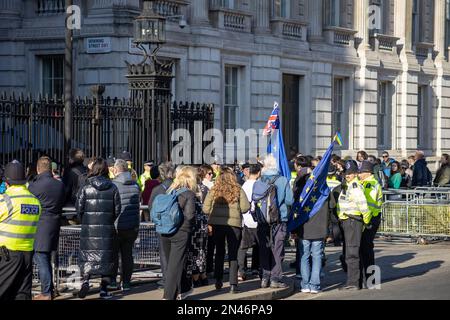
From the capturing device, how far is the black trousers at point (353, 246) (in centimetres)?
1680

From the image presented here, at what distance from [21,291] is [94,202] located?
254 cm

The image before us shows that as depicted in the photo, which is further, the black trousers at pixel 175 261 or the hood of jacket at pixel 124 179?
the hood of jacket at pixel 124 179

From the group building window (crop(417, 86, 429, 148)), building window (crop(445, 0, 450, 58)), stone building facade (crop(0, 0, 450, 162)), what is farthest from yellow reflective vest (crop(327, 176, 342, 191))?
building window (crop(445, 0, 450, 58))

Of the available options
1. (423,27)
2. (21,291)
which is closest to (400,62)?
(423,27)

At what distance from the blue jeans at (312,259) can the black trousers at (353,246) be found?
0.40 meters

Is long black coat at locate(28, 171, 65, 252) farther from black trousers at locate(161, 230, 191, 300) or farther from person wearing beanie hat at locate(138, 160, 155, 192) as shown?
person wearing beanie hat at locate(138, 160, 155, 192)

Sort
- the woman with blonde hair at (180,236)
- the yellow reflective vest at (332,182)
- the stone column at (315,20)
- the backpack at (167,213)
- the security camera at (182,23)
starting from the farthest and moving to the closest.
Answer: the stone column at (315,20) → the security camera at (182,23) → the yellow reflective vest at (332,182) → the woman with blonde hair at (180,236) → the backpack at (167,213)

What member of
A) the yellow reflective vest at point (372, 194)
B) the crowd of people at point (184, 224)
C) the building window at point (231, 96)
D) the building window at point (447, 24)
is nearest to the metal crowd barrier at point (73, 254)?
the crowd of people at point (184, 224)

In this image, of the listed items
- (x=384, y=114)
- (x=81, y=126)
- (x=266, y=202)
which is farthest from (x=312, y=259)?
(x=384, y=114)

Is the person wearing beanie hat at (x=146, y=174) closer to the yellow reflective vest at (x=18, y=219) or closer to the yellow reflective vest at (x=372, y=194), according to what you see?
the yellow reflective vest at (x=372, y=194)

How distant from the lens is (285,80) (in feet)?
121

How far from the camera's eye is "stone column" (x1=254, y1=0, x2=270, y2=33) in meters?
35.1

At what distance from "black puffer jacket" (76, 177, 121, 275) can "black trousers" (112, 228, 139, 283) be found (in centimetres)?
52

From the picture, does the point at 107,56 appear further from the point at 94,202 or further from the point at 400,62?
the point at 400,62
